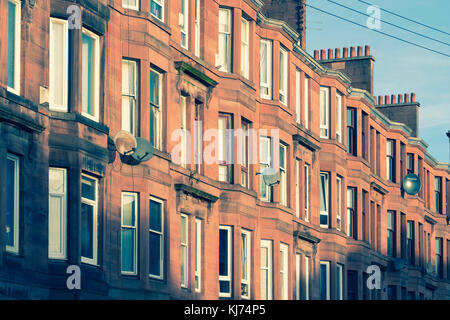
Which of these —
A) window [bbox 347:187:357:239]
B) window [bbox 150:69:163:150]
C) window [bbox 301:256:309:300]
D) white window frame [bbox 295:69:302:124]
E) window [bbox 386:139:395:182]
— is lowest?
window [bbox 301:256:309:300]

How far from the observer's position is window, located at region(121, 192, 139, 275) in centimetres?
3491

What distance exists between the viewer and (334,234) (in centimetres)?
5172

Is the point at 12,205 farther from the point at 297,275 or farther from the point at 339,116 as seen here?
the point at 339,116

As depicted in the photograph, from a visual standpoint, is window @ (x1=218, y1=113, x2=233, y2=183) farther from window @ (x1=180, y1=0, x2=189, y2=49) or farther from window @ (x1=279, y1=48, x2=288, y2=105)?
window @ (x1=279, y1=48, x2=288, y2=105)

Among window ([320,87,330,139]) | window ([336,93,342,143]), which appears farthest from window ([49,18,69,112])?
window ([336,93,342,143])

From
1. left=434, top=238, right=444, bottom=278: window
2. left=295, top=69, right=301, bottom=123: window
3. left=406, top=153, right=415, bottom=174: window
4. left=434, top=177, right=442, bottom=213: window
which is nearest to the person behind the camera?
left=295, top=69, right=301, bottom=123: window

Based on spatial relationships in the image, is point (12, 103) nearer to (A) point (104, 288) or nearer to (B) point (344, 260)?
(A) point (104, 288)

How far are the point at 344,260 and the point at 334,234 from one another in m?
1.85

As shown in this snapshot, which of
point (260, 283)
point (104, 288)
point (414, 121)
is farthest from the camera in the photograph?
point (414, 121)

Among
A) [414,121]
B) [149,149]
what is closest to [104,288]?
[149,149]

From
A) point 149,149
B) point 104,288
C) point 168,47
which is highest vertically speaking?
point 168,47

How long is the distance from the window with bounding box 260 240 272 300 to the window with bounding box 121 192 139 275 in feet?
35.3

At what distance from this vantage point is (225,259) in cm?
4172

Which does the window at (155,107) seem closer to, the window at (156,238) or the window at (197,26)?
the window at (156,238)
